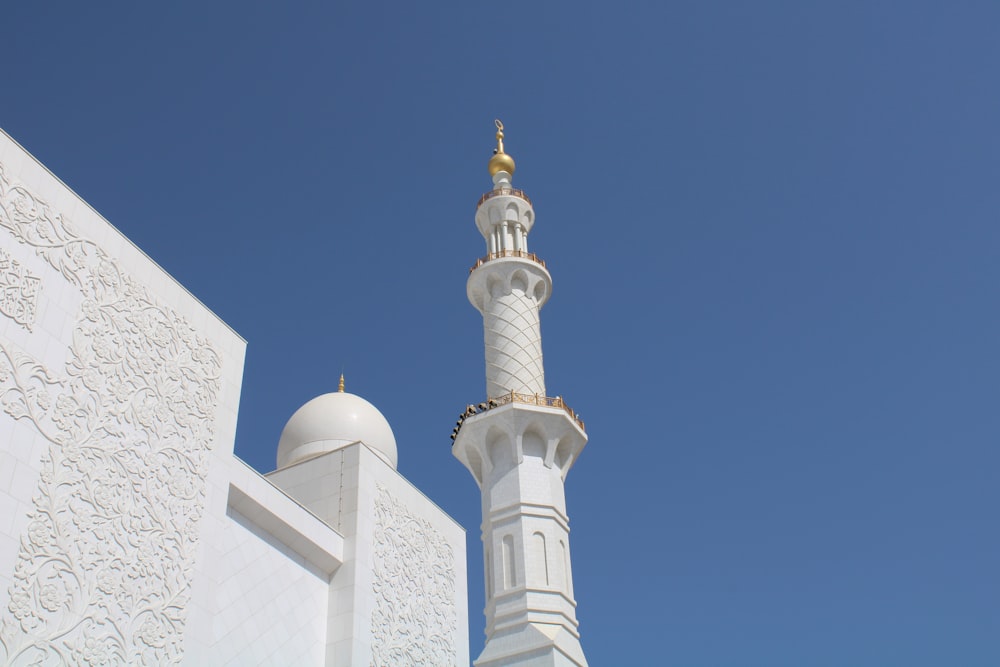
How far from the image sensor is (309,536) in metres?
11.4

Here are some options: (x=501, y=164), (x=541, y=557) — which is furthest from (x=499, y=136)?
(x=541, y=557)

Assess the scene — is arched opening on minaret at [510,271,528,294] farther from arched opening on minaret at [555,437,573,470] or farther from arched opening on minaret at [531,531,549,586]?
arched opening on minaret at [531,531,549,586]

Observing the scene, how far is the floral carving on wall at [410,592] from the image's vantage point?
11.9 meters

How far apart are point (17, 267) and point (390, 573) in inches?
238

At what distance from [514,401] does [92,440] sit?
19.8 feet

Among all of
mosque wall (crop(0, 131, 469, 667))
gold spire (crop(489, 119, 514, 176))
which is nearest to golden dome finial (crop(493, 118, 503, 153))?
gold spire (crop(489, 119, 514, 176))

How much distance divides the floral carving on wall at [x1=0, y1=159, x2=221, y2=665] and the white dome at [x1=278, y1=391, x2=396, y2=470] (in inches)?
179

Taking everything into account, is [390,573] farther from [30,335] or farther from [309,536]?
[30,335]

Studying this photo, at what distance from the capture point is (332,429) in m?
14.6

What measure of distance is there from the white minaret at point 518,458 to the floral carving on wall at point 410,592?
2.83 ft

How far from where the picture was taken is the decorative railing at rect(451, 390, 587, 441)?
13383 mm

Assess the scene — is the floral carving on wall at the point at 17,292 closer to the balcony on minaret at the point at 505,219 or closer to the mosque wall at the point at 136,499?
the mosque wall at the point at 136,499

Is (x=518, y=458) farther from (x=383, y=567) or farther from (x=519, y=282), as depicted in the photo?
→ (x=519, y=282)

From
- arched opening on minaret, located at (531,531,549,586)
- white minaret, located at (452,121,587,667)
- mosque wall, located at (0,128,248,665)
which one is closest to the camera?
mosque wall, located at (0,128,248,665)
